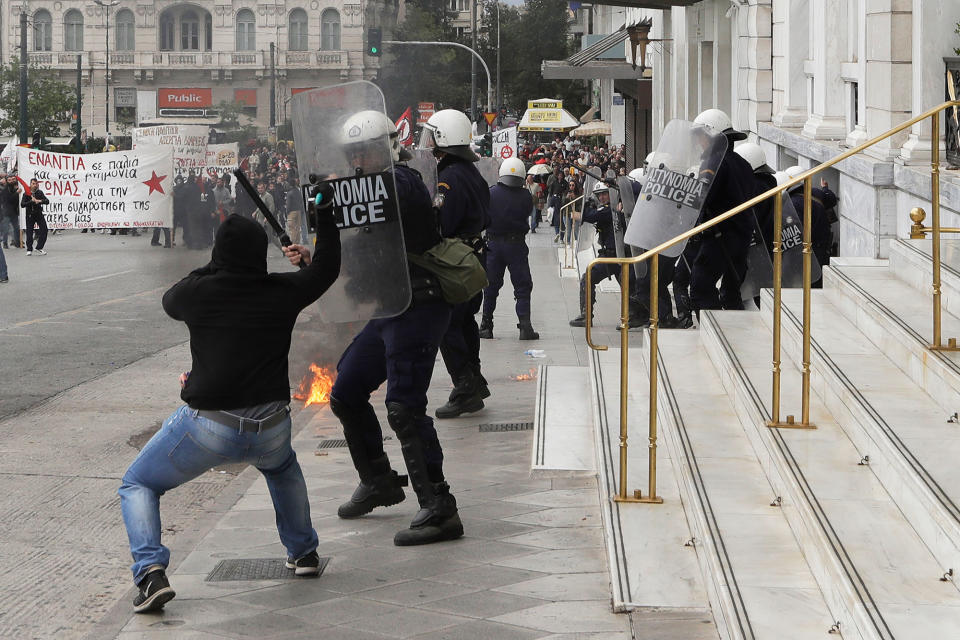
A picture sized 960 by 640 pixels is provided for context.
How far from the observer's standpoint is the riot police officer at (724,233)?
8688mm

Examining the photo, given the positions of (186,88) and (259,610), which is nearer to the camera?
(259,610)

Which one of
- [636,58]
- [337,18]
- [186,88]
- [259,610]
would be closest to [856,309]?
[259,610]

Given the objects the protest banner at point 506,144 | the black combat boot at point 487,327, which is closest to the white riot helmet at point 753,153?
the black combat boot at point 487,327

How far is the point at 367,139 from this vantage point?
6.09m

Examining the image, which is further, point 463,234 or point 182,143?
point 182,143

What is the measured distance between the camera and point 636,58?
3294 cm

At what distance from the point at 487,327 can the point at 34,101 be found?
48.9 metres

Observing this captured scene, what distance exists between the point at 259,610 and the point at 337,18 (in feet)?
216

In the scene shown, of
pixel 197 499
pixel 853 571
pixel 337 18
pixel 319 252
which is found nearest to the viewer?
pixel 853 571

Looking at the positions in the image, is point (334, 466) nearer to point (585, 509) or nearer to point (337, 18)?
point (585, 509)

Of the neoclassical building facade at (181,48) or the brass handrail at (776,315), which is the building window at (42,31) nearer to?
the neoclassical building facade at (181,48)

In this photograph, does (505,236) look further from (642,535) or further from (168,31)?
(168,31)

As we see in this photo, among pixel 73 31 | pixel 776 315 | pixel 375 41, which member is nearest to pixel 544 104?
pixel 375 41

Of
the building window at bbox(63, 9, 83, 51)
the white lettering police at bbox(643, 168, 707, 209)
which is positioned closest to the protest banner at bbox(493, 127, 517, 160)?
the white lettering police at bbox(643, 168, 707, 209)
